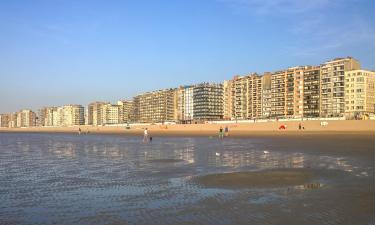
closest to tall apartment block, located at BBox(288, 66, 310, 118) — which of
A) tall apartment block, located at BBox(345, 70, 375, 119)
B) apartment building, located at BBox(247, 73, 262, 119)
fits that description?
tall apartment block, located at BBox(345, 70, 375, 119)

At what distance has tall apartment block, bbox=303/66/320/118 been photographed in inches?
5103

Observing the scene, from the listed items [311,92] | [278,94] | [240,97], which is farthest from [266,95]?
[311,92]

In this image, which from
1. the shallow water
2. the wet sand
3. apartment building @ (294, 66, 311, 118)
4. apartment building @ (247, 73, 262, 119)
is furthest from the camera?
apartment building @ (247, 73, 262, 119)

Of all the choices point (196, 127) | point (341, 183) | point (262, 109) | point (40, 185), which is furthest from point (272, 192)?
point (262, 109)

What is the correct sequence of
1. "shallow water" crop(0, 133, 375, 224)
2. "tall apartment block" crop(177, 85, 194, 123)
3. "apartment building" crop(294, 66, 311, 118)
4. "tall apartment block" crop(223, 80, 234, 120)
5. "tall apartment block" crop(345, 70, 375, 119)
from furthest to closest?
Answer: 1. "tall apartment block" crop(177, 85, 194, 123)
2. "tall apartment block" crop(223, 80, 234, 120)
3. "apartment building" crop(294, 66, 311, 118)
4. "tall apartment block" crop(345, 70, 375, 119)
5. "shallow water" crop(0, 133, 375, 224)

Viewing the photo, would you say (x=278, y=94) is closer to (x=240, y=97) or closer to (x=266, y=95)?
(x=266, y=95)

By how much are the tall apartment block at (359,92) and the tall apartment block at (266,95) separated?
33.3 metres

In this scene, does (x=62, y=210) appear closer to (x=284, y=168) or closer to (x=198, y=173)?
(x=198, y=173)

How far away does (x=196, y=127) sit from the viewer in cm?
10931

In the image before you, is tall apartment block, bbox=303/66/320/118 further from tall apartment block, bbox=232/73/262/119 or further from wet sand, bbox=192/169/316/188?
wet sand, bbox=192/169/316/188

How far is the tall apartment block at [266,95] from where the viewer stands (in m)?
149

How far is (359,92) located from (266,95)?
39890mm

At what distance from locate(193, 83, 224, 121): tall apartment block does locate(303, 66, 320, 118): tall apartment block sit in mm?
55714

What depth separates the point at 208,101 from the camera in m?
186
